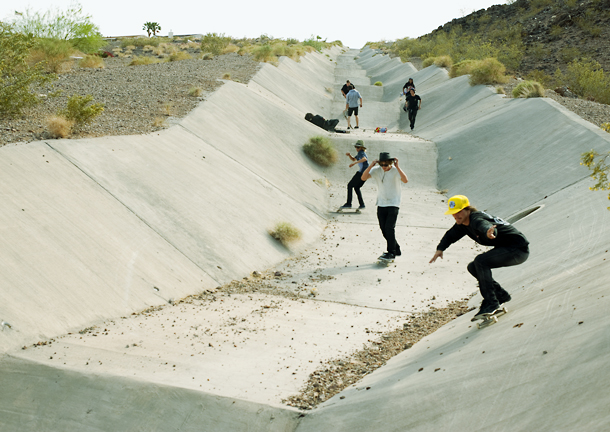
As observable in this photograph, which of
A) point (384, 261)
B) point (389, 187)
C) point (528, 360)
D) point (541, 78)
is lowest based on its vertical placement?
point (384, 261)

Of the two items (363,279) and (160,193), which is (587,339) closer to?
(363,279)

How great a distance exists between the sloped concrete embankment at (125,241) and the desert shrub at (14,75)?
262 cm

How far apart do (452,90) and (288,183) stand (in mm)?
15704

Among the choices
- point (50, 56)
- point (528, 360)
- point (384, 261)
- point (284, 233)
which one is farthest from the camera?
point (50, 56)

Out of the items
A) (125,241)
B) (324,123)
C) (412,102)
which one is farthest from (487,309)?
(412,102)

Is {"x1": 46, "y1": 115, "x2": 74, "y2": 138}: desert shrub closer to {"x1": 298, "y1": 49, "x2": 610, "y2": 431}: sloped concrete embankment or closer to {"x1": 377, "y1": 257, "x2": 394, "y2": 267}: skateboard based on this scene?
{"x1": 377, "y1": 257, "x2": 394, "y2": 267}: skateboard

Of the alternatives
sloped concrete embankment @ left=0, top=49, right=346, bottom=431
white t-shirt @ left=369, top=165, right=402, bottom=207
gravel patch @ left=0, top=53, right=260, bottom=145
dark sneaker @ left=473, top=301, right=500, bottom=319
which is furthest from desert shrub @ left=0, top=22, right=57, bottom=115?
dark sneaker @ left=473, top=301, right=500, bottom=319

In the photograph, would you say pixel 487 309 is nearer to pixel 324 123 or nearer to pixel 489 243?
pixel 489 243

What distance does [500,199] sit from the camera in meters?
15.1

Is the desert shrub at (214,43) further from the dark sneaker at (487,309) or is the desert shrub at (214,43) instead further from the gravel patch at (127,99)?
the dark sneaker at (487,309)

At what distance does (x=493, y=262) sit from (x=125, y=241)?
5.44 metres

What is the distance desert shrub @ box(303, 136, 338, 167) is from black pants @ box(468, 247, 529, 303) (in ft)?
41.2

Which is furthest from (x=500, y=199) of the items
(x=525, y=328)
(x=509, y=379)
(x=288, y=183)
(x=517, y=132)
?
(x=509, y=379)

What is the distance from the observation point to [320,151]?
19.2 metres
